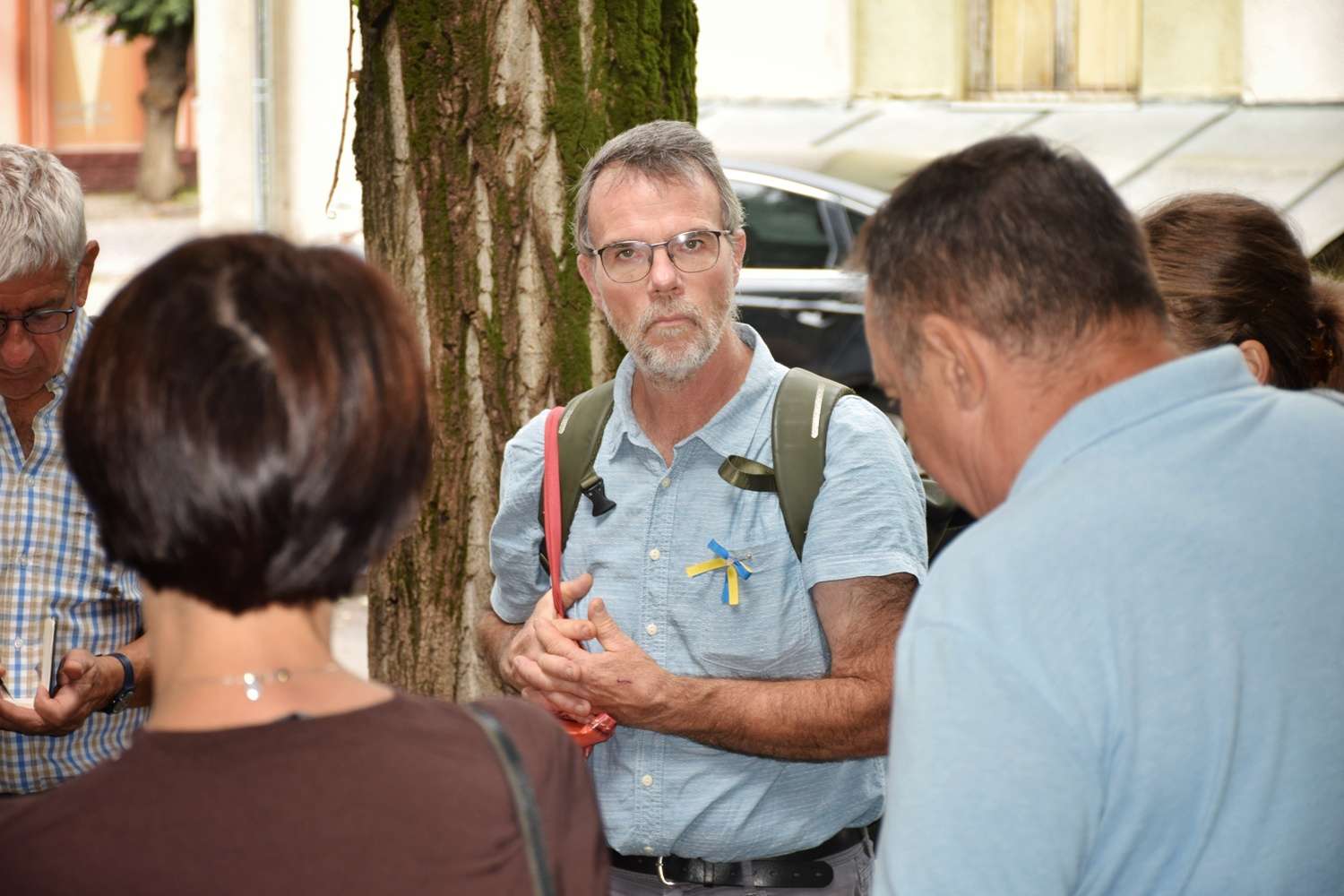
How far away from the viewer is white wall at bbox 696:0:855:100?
43.1 feet

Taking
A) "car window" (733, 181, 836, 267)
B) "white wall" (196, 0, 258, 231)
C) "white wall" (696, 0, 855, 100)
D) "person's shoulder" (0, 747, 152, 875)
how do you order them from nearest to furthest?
"person's shoulder" (0, 747, 152, 875) → "car window" (733, 181, 836, 267) → "white wall" (696, 0, 855, 100) → "white wall" (196, 0, 258, 231)

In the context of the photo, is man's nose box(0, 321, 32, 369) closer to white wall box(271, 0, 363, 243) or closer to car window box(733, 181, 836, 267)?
car window box(733, 181, 836, 267)

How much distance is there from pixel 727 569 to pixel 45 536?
1.24m

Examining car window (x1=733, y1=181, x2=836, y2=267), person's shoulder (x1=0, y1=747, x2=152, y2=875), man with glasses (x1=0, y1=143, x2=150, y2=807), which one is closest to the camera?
person's shoulder (x1=0, y1=747, x2=152, y2=875)

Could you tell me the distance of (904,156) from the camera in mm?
10727

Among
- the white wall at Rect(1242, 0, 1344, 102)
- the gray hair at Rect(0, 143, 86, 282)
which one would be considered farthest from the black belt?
the white wall at Rect(1242, 0, 1344, 102)

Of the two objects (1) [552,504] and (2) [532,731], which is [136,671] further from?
(2) [532,731]

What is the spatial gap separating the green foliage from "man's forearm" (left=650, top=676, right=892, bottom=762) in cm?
1499

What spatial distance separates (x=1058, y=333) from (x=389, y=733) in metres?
0.81

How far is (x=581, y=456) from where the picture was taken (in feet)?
8.93

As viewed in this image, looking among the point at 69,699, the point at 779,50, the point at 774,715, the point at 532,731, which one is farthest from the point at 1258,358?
the point at 779,50

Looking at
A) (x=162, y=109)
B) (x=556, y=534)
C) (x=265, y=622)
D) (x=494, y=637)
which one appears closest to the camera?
(x=265, y=622)

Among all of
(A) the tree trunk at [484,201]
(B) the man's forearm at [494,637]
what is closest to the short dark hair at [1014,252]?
(B) the man's forearm at [494,637]

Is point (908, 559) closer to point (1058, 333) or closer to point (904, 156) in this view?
point (1058, 333)
